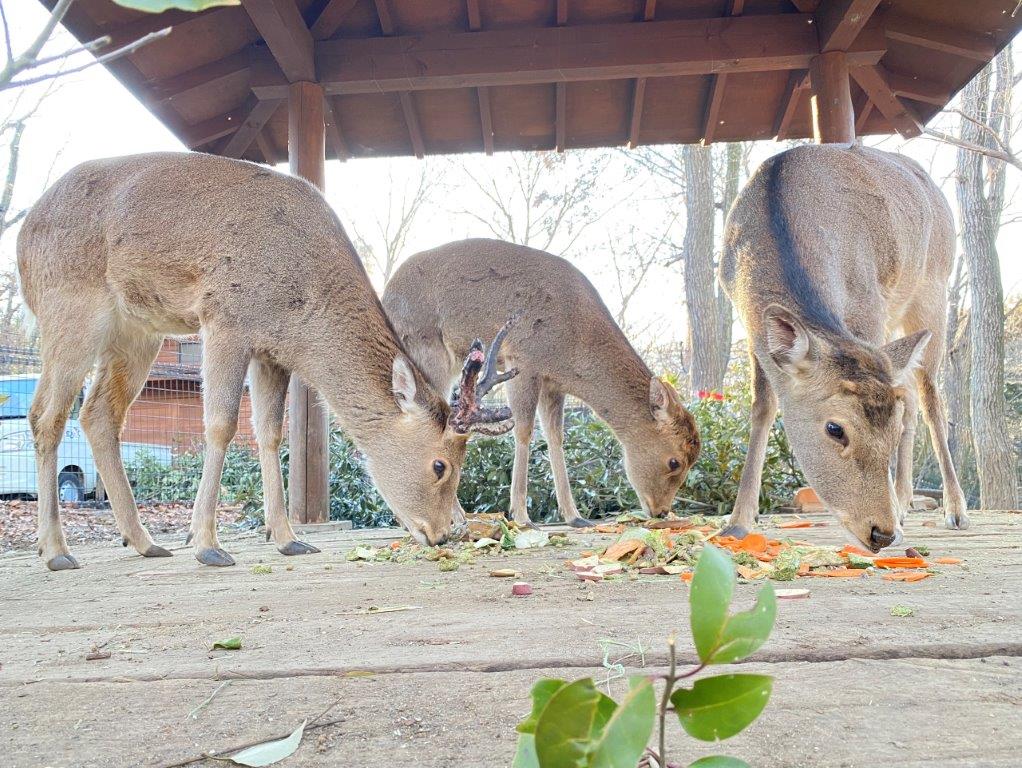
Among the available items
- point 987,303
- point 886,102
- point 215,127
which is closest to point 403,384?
point 215,127

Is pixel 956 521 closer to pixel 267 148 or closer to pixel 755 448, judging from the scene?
pixel 755 448

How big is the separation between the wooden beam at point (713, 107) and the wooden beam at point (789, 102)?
24.0 inches

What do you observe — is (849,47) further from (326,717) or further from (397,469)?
(326,717)

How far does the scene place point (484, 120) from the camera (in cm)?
821

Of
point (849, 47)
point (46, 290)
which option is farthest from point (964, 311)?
point (46, 290)

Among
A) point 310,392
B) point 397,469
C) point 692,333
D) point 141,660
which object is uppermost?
point 692,333

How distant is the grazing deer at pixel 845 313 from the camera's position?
4.18m

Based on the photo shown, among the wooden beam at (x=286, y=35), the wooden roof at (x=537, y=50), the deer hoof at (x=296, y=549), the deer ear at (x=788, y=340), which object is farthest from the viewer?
the wooden roof at (x=537, y=50)

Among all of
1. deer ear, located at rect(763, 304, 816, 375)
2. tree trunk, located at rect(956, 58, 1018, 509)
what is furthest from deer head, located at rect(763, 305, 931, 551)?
tree trunk, located at rect(956, 58, 1018, 509)

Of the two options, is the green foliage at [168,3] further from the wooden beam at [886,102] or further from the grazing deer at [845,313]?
the wooden beam at [886,102]

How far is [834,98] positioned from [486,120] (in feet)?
10.5

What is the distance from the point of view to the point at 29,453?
43.1ft

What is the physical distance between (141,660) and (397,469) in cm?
286

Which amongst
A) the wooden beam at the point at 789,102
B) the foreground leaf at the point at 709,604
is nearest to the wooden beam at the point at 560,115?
the wooden beam at the point at 789,102
